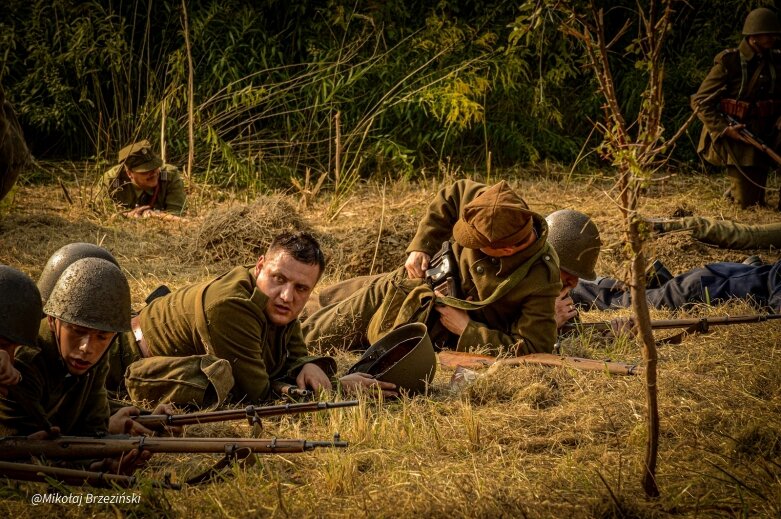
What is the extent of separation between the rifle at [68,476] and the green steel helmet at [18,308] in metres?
0.49

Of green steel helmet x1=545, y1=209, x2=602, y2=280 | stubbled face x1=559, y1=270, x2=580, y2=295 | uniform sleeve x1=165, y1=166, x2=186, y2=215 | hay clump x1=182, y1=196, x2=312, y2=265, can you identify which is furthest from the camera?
uniform sleeve x1=165, y1=166, x2=186, y2=215

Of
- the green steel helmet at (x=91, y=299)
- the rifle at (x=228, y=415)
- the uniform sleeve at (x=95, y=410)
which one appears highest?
the green steel helmet at (x=91, y=299)

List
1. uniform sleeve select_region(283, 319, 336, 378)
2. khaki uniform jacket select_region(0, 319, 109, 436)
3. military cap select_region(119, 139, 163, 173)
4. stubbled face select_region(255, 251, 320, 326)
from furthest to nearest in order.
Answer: military cap select_region(119, 139, 163, 173)
uniform sleeve select_region(283, 319, 336, 378)
stubbled face select_region(255, 251, 320, 326)
khaki uniform jacket select_region(0, 319, 109, 436)

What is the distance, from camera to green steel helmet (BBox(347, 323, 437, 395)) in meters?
5.11

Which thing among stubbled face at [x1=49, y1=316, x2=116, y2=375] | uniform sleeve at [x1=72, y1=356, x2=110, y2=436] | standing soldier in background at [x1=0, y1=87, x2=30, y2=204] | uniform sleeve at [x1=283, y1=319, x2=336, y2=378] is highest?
standing soldier in background at [x1=0, y1=87, x2=30, y2=204]

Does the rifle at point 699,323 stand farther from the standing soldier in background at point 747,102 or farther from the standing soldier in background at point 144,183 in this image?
the standing soldier in background at point 144,183

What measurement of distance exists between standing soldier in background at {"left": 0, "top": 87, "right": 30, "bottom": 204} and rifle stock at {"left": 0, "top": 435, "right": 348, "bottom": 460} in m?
1.92

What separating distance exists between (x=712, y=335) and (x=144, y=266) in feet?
15.6

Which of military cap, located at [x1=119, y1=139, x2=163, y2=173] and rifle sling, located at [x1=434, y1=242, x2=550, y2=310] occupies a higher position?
rifle sling, located at [x1=434, y1=242, x2=550, y2=310]

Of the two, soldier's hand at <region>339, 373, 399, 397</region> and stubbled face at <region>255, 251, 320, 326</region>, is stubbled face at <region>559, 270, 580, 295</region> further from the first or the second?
stubbled face at <region>255, 251, 320, 326</region>

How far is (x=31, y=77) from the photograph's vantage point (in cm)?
1273

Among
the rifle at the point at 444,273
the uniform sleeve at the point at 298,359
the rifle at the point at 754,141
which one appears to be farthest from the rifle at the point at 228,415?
the rifle at the point at 754,141

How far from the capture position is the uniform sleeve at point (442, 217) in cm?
648

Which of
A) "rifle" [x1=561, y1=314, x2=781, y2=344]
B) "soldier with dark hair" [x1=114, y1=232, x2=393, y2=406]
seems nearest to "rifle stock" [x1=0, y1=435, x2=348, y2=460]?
"soldier with dark hair" [x1=114, y1=232, x2=393, y2=406]
